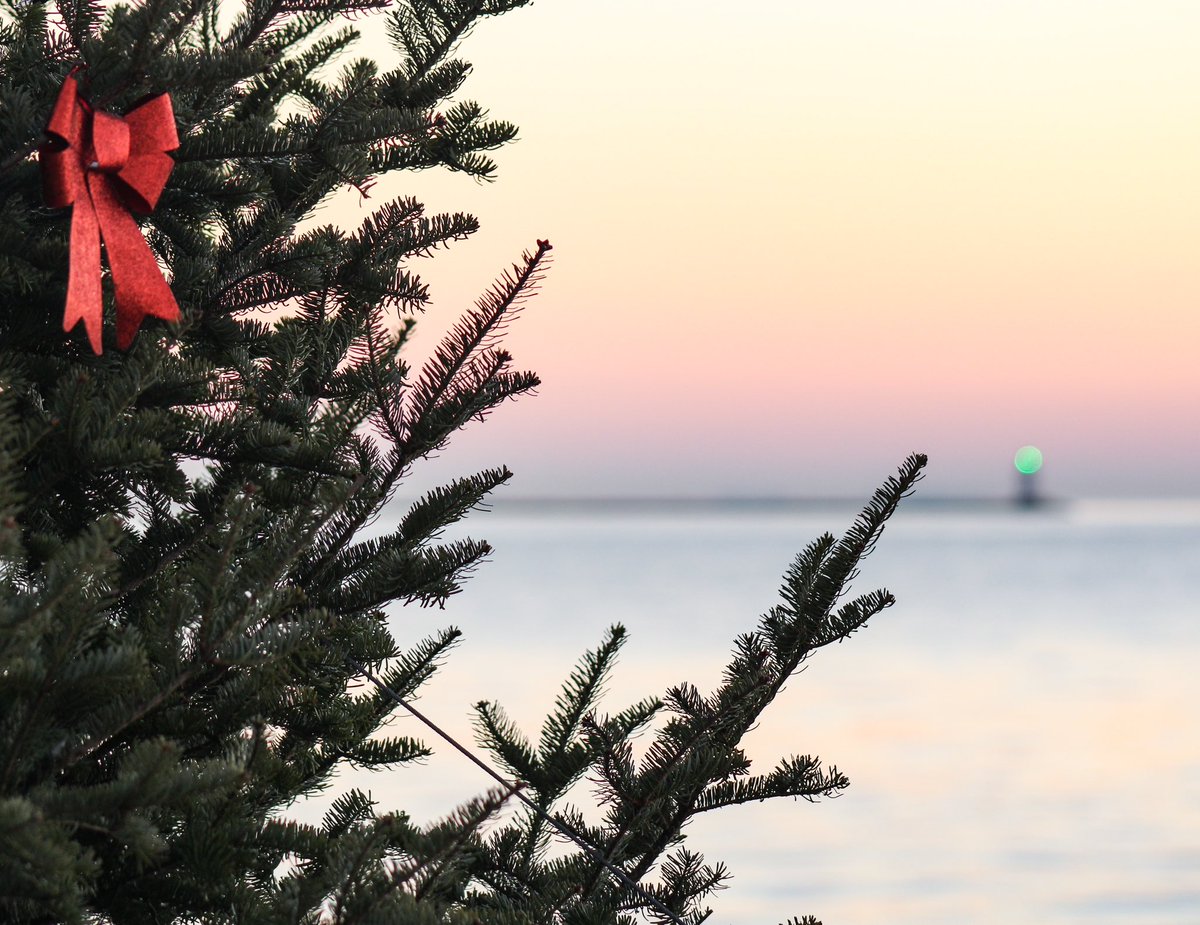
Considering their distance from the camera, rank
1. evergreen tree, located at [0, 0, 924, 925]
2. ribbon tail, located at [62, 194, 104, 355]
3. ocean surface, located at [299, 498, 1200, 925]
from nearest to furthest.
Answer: evergreen tree, located at [0, 0, 924, 925] → ribbon tail, located at [62, 194, 104, 355] → ocean surface, located at [299, 498, 1200, 925]

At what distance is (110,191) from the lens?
1.30 m

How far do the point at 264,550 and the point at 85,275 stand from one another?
12.9 inches

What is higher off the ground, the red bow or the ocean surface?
the ocean surface

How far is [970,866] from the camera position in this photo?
20.1ft

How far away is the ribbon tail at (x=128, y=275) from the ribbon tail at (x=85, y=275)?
0.9 inches

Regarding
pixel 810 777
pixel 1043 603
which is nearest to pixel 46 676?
pixel 810 777

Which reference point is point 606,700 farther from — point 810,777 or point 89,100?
point 89,100


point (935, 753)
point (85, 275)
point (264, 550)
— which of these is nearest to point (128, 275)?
point (85, 275)

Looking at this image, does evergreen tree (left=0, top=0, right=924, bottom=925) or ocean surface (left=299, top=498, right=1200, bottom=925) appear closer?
evergreen tree (left=0, top=0, right=924, bottom=925)

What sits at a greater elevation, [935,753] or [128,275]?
[935,753]

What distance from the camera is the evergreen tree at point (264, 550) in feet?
3.49

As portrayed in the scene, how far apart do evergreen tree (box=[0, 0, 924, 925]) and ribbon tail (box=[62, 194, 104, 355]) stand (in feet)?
0.04

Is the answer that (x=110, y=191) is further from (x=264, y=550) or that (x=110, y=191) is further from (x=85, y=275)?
(x=264, y=550)

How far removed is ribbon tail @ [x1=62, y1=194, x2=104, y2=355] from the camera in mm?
1196
